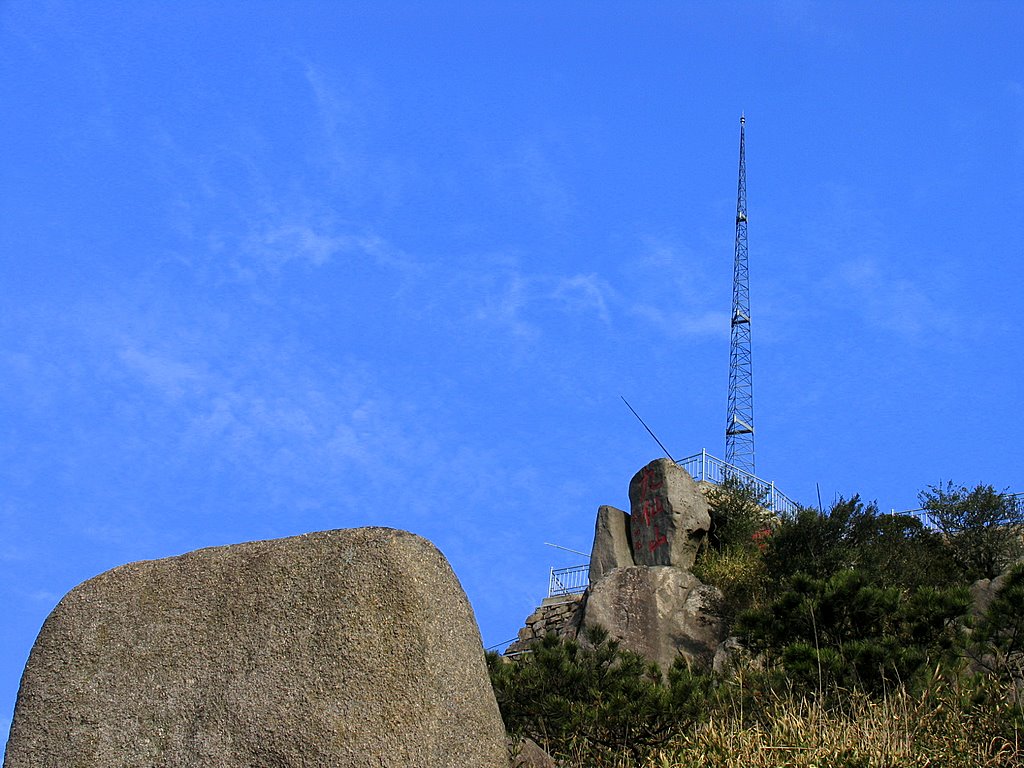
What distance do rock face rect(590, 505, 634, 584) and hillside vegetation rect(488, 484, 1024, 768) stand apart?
952 cm

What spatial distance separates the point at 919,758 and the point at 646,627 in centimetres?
1178

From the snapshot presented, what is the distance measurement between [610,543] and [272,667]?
16.4m

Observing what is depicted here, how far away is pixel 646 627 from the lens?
60.0 feet

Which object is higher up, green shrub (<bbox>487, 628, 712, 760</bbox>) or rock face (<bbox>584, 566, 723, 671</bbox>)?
rock face (<bbox>584, 566, 723, 671</bbox>)

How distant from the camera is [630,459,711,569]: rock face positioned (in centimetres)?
2098

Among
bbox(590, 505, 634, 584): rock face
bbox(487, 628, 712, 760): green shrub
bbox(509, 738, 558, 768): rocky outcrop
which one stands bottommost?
bbox(509, 738, 558, 768): rocky outcrop

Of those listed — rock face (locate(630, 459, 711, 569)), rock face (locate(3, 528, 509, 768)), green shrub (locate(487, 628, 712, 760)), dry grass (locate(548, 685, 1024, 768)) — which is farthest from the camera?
rock face (locate(630, 459, 711, 569))

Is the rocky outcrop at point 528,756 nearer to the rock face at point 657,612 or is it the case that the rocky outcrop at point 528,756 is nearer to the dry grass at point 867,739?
the dry grass at point 867,739

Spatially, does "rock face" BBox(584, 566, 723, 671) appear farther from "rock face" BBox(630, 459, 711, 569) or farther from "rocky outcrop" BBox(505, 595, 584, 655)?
"rocky outcrop" BBox(505, 595, 584, 655)

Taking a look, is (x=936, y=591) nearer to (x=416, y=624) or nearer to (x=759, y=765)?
(x=759, y=765)

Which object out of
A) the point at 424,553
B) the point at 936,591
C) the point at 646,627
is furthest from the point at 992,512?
the point at 424,553

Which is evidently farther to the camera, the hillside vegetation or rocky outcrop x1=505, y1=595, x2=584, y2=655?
rocky outcrop x1=505, y1=595, x2=584, y2=655

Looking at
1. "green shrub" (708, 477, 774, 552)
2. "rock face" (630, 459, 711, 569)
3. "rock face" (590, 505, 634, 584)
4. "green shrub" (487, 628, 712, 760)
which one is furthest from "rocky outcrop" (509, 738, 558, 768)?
"green shrub" (708, 477, 774, 552)

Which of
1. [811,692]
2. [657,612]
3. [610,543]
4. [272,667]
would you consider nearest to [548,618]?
[610,543]
